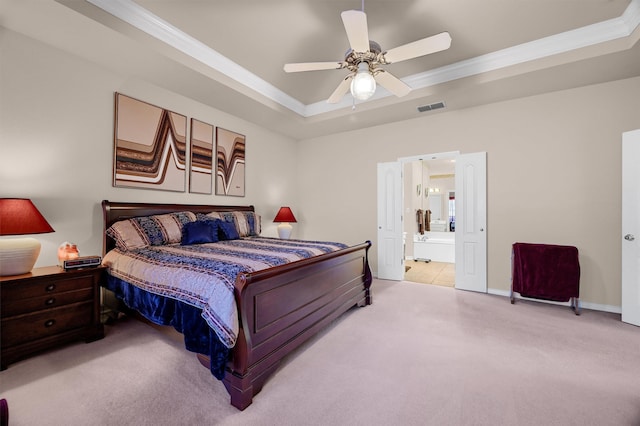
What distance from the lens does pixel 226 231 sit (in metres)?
3.77

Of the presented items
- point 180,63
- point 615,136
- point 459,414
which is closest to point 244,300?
point 459,414

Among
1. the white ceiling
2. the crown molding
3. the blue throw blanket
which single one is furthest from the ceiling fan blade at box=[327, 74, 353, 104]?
the blue throw blanket

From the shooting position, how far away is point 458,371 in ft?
6.80

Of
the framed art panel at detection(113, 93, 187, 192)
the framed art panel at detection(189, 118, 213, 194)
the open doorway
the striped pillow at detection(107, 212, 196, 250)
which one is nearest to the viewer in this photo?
the striped pillow at detection(107, 212, 196, 250)

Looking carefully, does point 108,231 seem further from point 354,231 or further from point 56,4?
point 354,231

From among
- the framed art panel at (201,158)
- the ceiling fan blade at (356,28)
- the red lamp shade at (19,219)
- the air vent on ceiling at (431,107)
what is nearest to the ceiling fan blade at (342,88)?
the ceiling fan blade at (356,28)

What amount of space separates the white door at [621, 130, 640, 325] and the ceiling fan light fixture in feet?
9.58

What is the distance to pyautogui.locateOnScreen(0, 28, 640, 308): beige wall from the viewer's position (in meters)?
2.62

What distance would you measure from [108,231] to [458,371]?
3552mm

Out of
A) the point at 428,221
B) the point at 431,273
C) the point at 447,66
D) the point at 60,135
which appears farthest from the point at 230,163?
the point at 428,221

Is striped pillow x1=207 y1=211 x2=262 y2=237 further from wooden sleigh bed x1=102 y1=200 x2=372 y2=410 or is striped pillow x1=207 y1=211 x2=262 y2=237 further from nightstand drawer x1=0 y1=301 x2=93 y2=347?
nightstand drawer x1=0 y1=301 x2=93 y2=347

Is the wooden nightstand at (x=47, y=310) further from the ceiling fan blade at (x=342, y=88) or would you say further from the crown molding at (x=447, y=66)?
the ceiling fan blade at (x=342, y=88)

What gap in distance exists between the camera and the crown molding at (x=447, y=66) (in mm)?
2539

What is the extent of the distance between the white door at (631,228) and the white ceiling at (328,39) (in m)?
0.91
